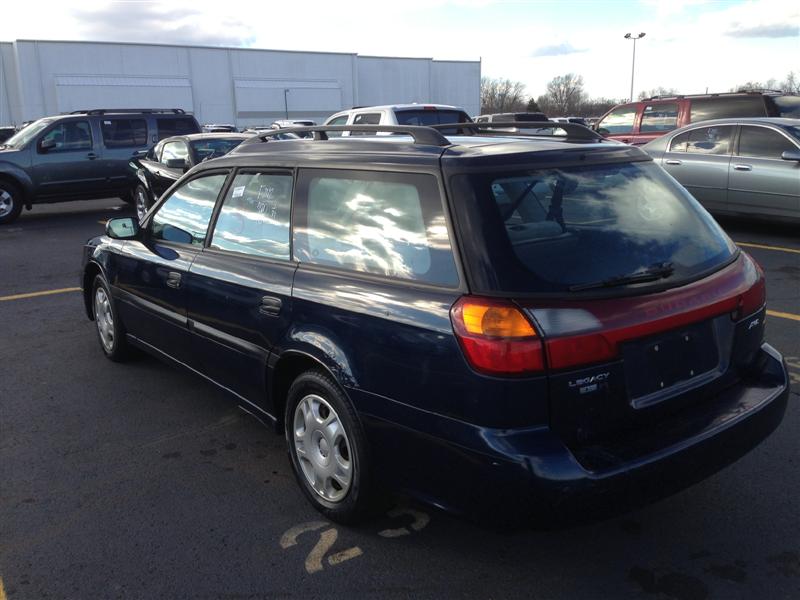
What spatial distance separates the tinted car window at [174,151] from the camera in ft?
39.9

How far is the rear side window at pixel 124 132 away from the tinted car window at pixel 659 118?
9940 mm

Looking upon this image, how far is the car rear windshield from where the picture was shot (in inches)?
103

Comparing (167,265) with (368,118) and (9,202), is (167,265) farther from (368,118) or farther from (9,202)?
(9,202)

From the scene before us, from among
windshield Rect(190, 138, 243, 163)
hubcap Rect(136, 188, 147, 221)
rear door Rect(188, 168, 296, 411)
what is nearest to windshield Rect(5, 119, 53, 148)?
hubcap Rect(136, 188, 147, 221)

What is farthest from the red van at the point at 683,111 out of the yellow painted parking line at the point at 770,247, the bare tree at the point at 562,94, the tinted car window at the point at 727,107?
the bare tree at the point at 562,94

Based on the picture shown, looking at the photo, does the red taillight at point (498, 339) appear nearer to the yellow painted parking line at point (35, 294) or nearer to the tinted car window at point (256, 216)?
the tinted car window at point (256, 216)

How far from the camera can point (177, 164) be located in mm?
12039

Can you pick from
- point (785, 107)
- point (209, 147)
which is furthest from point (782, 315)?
point (209, 147)

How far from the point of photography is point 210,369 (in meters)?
4.04

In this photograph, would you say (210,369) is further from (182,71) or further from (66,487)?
(182,71)

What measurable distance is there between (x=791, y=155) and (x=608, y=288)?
8.03 meters

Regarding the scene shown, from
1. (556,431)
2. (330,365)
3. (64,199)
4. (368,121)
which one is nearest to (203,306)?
(330,365)

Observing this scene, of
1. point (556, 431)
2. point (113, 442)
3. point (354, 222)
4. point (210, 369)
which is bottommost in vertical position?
point (113, 442)

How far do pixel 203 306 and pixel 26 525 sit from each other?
4.37 ft
